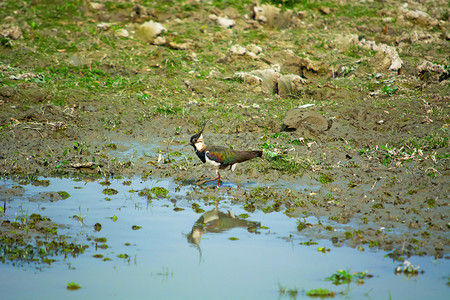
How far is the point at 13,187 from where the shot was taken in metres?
7.95

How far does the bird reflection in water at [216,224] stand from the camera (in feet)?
21.1

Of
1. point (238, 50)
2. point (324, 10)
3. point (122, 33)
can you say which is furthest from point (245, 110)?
point (324, 10)

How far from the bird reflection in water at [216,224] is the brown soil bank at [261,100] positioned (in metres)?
0.52

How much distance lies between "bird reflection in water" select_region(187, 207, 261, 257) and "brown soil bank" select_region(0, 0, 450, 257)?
0.52 metres

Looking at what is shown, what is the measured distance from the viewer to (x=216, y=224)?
6.81 meters

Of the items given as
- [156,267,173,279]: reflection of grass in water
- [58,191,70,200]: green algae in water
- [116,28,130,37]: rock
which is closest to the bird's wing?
[58,191,70,200]: green algae in water

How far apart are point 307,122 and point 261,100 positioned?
8.04ft

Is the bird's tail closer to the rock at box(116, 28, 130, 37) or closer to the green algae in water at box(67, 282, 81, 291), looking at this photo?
the green algae in water at box(67, 282, 81, 291)

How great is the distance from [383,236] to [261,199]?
2169 millimetres

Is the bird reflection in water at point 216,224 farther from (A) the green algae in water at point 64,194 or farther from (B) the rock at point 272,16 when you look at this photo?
(B) the rock at point 272,16

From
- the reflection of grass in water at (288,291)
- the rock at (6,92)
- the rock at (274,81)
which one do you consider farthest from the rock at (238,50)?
the reflection of grass in water at (288,291)

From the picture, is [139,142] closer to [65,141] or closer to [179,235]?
[65,141]

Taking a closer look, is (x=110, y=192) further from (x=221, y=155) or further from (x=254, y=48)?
(x=254, y=48)

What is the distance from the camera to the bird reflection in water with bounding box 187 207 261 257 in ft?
21.1
